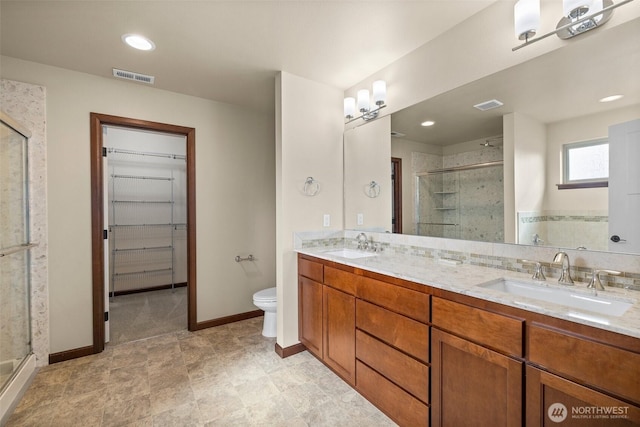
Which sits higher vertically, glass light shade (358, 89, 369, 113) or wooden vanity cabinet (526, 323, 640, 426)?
glass light shade (358, 89, 369, 113)

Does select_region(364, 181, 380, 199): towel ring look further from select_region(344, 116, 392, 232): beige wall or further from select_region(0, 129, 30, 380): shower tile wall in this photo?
select_region(0, 129, 30, 380): shower tile wall

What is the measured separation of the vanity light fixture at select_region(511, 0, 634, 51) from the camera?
4.37ft

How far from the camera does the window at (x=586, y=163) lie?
1.38 metres

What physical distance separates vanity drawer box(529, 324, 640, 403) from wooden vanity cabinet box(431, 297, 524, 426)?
0.22 ft

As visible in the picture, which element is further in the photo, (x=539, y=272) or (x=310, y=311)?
(x=310, y=311)

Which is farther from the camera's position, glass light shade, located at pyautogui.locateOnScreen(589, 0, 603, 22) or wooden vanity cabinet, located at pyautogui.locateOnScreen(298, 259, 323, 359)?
wooden vanity cabinet, located at pyautogui.locateOnScreen(298, 259, 323, 359)

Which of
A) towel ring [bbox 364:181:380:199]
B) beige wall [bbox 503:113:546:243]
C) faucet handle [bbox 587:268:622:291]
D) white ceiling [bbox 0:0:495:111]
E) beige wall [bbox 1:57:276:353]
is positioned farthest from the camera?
towel ring [bbox 364:181:380:199]

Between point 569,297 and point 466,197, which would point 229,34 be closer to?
point 466,197

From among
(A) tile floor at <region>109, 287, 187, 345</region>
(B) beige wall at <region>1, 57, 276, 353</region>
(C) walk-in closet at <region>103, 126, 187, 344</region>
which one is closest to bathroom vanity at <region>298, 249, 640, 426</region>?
(B) beige wall at <region>1, 57, 276, 353</region>

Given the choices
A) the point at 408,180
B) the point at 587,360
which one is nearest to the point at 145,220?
the point at 408,180

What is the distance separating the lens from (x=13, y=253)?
6.99 feet

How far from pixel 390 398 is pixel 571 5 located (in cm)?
224

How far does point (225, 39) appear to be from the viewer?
2.05 meters

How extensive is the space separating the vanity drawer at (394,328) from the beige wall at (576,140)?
3.16ft
